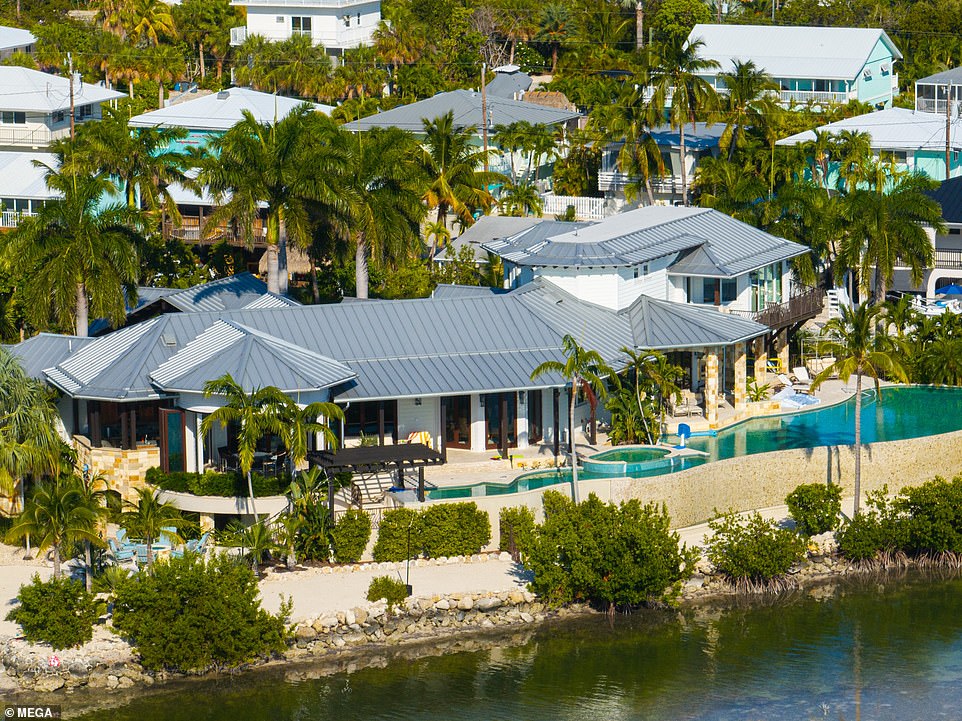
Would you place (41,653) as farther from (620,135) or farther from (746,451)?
(620,135)

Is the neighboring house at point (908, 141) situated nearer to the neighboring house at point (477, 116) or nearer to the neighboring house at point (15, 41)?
the neighboring house at point (477, 116)

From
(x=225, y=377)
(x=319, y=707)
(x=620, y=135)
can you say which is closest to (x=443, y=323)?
(x=225, y=377)

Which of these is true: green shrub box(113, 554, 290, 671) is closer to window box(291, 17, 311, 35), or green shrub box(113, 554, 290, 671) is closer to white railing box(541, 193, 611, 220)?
white railing box(541, 193, 611, 220)

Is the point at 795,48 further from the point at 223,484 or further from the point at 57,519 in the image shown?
the point at 57,519

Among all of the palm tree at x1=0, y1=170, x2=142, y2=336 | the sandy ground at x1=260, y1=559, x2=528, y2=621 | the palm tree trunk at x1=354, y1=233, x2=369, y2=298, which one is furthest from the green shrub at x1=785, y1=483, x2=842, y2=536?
the palm tree at x1=0, y1=170, x2=142, y2=336

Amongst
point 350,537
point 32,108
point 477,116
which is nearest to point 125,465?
point 350,537

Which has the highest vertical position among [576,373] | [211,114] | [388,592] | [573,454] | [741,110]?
[211,114]

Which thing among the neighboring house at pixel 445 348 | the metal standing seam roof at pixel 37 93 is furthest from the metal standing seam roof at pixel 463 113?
the neighboring house at pixel 445 348
